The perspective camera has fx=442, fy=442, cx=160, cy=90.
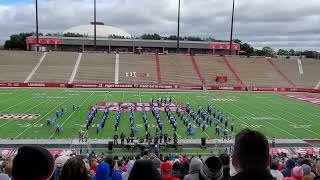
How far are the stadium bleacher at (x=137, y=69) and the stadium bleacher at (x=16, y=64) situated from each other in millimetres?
10798

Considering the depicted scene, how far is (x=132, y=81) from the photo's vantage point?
50.2 meters

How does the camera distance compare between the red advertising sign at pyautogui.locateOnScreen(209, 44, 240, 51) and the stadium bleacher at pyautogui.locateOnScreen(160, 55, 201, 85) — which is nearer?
the stadium bleacher at pyautogui.locateOnScreen(160, 55, 201, 85)

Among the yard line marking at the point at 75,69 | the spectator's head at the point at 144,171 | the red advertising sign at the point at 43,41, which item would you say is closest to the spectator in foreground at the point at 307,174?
the spectator's head at the point at 144,171

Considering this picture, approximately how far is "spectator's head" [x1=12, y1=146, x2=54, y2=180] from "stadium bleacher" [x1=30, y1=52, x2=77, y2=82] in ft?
154

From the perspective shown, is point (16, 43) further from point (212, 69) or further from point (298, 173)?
point (298, 173)

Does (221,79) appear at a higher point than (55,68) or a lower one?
lower

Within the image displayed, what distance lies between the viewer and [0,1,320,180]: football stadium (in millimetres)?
3608

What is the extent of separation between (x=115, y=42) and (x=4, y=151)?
242 feet

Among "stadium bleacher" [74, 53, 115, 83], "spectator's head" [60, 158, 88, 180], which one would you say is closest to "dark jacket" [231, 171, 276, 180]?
"spectator's head" [60, 158, 88, 180]

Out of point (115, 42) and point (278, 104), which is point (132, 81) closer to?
point (278, 104)

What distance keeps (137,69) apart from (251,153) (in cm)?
5204

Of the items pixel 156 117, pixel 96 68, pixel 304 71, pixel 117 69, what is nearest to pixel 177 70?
pixel 117 69

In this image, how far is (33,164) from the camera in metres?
2.73

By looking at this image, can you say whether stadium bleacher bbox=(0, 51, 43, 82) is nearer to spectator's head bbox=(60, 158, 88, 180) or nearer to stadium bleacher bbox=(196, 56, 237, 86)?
stadium bleacher bbox=(196, 56, 237, 86)
